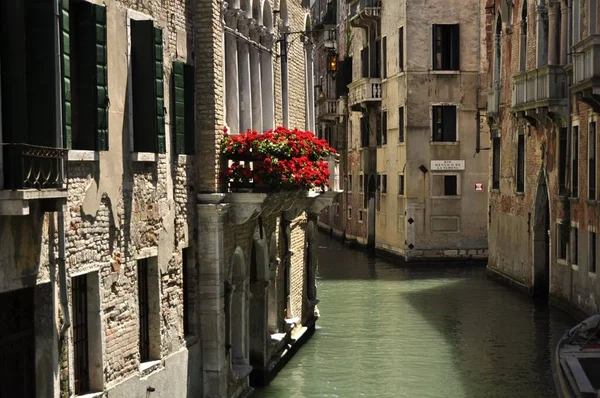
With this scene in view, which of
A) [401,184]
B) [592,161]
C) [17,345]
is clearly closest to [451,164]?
[401,184]

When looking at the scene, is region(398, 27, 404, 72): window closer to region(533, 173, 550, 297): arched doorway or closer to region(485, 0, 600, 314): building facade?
region(485, 0, 600, 314): building facade

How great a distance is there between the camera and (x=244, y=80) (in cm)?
1560

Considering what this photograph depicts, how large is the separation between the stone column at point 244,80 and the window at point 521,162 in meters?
14.9

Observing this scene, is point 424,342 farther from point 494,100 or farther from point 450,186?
Result: point 450,186

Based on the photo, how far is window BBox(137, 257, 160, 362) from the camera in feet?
38.2

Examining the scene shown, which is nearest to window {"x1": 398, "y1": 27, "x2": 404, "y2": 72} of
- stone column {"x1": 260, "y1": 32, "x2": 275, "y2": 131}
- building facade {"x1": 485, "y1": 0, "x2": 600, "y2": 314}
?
building facade {"x1": 485, "y1": 0, "x2": 600, "y2": 314}

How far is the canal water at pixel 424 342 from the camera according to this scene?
17172 mm

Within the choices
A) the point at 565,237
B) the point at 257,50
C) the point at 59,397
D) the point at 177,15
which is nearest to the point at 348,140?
the point at 565,237

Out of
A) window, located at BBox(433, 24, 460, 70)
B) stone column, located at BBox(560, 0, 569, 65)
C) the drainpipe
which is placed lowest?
the drainpipe

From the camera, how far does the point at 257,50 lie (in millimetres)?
16453

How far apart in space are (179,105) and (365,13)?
30.5 metres

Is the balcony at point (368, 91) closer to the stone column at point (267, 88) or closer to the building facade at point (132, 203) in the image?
the building facade at point (132, 203)

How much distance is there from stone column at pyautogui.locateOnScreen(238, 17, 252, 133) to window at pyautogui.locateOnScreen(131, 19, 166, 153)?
4.32m

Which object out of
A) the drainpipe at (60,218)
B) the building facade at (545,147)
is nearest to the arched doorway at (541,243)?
the building facade at (545,147)
